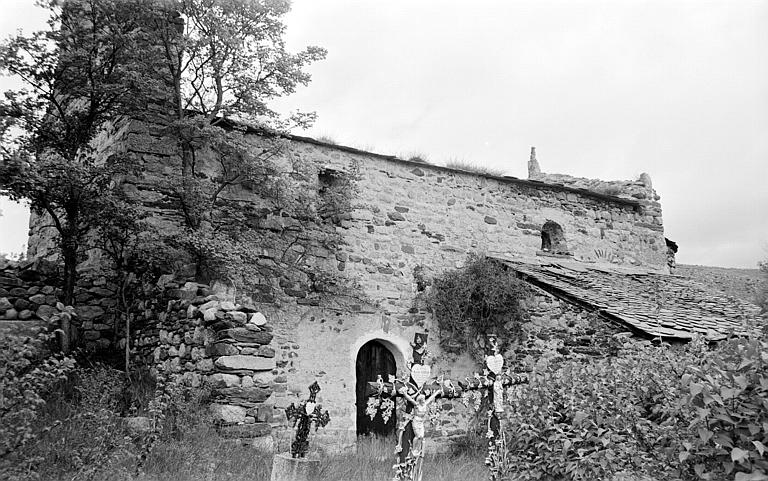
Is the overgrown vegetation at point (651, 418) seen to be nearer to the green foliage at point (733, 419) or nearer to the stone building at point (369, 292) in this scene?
the green foliage at point (733, 419)

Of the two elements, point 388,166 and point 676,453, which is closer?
point 676,453

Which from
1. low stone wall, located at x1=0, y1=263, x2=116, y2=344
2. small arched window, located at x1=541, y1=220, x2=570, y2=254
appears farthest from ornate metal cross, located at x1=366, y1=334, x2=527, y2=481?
small arched window, located at x1=541, y1=220, x2=570, y2=254

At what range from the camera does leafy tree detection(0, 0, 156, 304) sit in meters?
7.59

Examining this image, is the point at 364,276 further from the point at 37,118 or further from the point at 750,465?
the point at 750,465

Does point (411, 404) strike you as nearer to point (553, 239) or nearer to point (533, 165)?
point (553, 239)

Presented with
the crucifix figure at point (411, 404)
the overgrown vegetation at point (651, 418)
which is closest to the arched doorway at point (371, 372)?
the overgrown vegetation at point (651, 418)

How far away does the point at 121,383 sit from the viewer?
24.9ft

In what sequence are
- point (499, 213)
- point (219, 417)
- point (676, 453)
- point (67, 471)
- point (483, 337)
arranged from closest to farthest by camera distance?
point (676, 453), point (67, 471), point (219, 417), point (483, 337), point (499, 213)

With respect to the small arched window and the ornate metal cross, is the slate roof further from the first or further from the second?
the ornate metal cross

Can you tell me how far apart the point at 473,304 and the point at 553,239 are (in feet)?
9.79

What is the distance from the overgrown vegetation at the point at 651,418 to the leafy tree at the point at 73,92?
231 inches

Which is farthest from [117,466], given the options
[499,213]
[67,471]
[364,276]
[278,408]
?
[499,213]

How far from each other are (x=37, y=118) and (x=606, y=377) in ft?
24.5

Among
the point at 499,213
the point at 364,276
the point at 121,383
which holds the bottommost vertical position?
the point at 121,383
